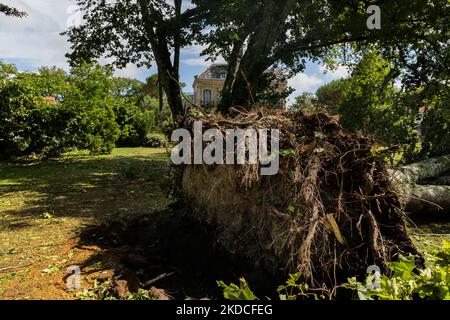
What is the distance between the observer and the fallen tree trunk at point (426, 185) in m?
6.86

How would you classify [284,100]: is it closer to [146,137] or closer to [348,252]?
[348,252]

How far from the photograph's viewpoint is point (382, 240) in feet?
12.0

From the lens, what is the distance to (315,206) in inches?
138

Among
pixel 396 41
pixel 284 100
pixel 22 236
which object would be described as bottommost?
pixel 22 236

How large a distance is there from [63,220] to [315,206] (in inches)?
194

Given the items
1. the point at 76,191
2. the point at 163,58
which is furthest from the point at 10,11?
the point at 76,191

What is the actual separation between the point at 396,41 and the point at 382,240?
8970 millimetres

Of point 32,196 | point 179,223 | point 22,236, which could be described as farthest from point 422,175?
point 32,196

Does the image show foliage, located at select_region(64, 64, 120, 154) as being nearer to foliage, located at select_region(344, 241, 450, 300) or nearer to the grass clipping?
the grass clipping

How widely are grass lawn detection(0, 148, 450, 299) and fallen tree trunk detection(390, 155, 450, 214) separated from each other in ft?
1.13

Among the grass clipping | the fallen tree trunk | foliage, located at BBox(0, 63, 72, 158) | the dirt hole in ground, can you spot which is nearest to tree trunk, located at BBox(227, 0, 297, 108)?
the fallen tree trunk

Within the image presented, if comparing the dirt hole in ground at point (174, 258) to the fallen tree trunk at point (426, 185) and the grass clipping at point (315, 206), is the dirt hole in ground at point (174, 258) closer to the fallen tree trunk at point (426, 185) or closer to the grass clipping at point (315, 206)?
the grass clipping at point (315, 206)

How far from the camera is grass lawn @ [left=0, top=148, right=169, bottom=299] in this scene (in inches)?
168

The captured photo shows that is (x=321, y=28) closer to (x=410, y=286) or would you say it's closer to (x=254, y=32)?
(x=254, y=32)
